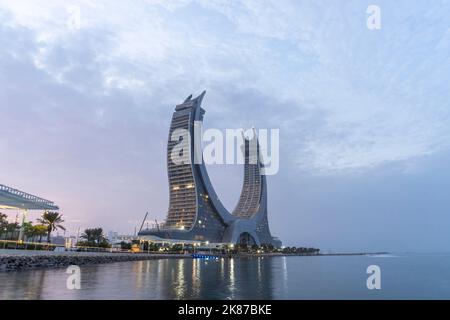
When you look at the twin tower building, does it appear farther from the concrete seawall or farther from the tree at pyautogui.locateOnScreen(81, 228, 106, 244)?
the concrete seawall

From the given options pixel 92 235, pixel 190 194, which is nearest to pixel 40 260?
pixel 92 235

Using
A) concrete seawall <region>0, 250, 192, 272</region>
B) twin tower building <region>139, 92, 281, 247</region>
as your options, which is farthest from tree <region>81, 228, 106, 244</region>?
twin tower building <region>139, 92, 281, 247</region>

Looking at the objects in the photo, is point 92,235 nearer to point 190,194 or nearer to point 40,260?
point 190,194

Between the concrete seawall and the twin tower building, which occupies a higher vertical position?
the twin tower building

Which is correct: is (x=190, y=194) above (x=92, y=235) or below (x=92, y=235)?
above

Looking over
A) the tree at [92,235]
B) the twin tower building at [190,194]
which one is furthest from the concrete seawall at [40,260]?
the twin tower building at [190,194]

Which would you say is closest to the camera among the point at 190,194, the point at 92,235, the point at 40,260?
the point at 40,260

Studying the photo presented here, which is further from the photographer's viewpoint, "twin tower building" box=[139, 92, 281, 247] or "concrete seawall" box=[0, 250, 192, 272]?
"twin tower building" box=[139, 92, 281, 247]

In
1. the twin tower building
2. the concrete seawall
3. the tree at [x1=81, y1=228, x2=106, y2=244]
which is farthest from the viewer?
the twin tower building

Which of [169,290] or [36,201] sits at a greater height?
[36,201]
